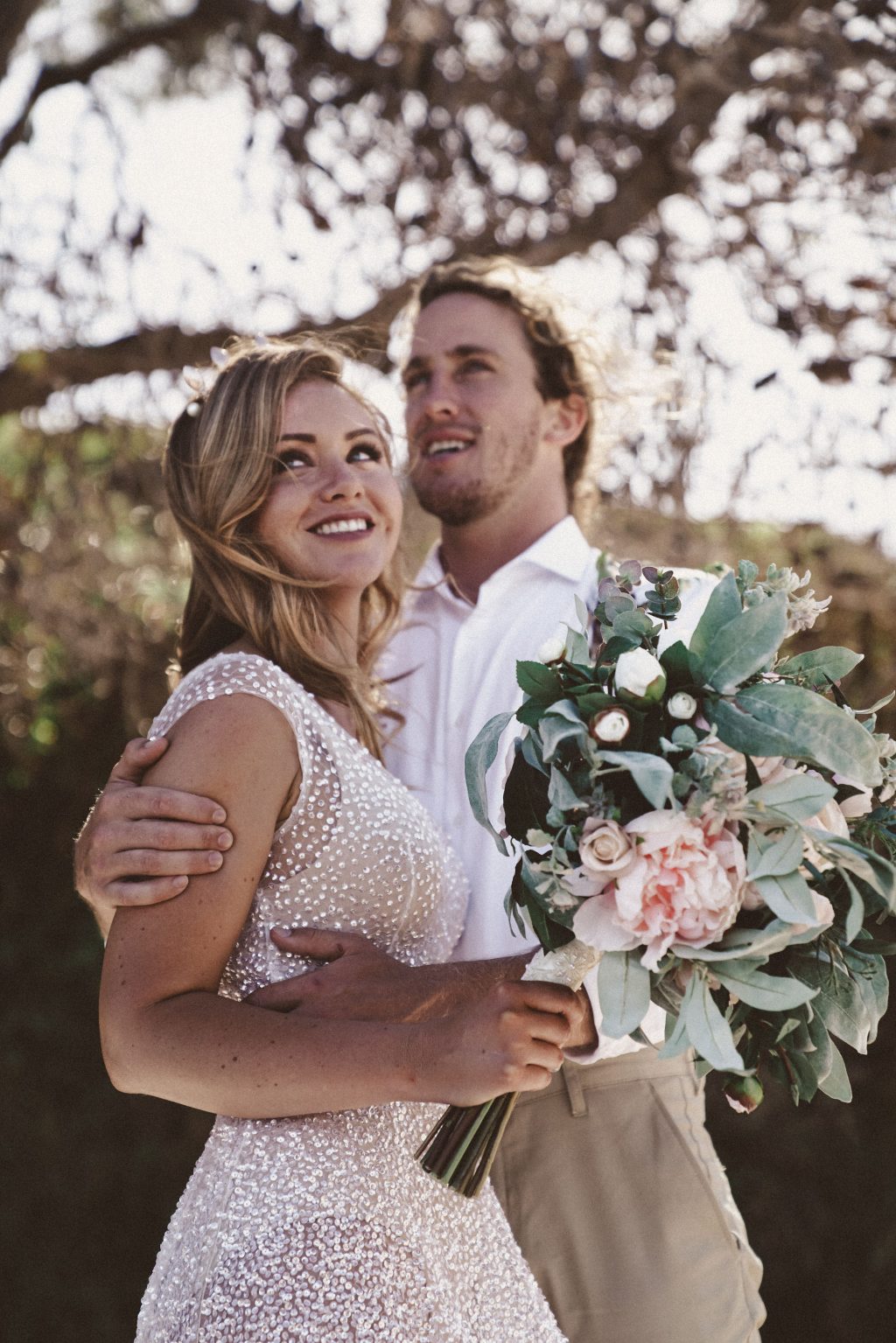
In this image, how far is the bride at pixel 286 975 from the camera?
2.02 m

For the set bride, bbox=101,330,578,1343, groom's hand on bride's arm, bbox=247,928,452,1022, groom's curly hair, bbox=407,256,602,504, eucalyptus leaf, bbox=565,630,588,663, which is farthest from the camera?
groom's curly hair, bbox=407,256,602,504

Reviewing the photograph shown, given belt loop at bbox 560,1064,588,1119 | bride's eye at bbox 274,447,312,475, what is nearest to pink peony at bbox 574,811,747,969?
belt loop at bbox 560,1064,588,1119

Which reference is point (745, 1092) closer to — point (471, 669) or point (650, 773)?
point (650, 773)

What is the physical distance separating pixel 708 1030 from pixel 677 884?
0.65 ft

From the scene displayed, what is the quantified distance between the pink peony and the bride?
0.85 feet

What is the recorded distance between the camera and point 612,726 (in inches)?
68.7

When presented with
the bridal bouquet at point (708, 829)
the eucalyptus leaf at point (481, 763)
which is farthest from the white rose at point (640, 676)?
the eucalyptus leaf at point (481, 763)

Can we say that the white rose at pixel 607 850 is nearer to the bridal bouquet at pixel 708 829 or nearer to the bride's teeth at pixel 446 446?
the bridal bouquet at pixel 708 829

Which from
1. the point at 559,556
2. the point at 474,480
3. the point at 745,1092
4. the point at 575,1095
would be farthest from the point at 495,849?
the point at 474,480

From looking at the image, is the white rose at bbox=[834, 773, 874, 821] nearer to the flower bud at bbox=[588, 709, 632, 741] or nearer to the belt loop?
the flower bud at bbox=[588, 709, 632, 741]

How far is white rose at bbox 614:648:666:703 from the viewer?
177 cm

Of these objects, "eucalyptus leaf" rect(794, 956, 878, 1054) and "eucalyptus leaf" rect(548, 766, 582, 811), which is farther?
"eucalyptus leaf" rect(794, 956, 878, 1054)

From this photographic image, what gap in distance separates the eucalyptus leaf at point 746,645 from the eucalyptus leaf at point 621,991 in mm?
378

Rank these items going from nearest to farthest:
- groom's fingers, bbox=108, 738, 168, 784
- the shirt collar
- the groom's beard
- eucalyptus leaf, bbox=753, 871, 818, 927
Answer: eucalyptus leaf, bbox=753, 871, 818, 927
groom's fingers, bbox=108, 738, 168, 784
the shirt collar
the groom's beard
